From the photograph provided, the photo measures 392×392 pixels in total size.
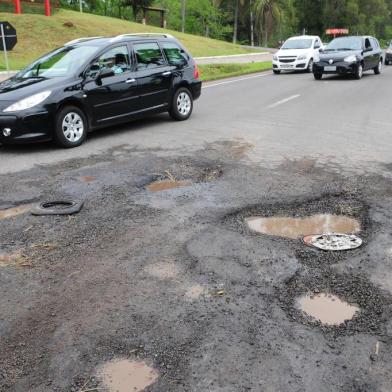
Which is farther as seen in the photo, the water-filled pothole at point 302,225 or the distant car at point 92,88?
the distant car at point 92,88

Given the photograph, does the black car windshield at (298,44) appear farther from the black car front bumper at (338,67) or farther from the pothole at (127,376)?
the pothole at (127,376)

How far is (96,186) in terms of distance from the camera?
6633mm

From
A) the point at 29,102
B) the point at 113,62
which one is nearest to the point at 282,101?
the point at 113,62

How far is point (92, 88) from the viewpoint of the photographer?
9.06 metres

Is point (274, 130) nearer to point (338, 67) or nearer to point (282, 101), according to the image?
point (282, 101)

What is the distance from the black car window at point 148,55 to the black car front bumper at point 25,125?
98.9 inches

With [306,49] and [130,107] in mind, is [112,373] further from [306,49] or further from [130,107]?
[306,49]

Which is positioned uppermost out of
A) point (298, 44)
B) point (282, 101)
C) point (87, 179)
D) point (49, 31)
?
point (49, 31)

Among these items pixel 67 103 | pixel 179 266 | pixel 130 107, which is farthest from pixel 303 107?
pixel 179 266

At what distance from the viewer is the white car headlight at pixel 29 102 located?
27.0 feet

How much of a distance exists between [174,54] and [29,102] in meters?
3.90

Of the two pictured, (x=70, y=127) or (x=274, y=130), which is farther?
(x=274, y=130)

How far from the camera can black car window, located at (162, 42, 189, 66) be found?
11.0 meters

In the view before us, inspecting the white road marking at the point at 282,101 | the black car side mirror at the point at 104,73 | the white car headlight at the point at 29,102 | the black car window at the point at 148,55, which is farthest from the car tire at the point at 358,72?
the white car headlight at the point at 29,102
